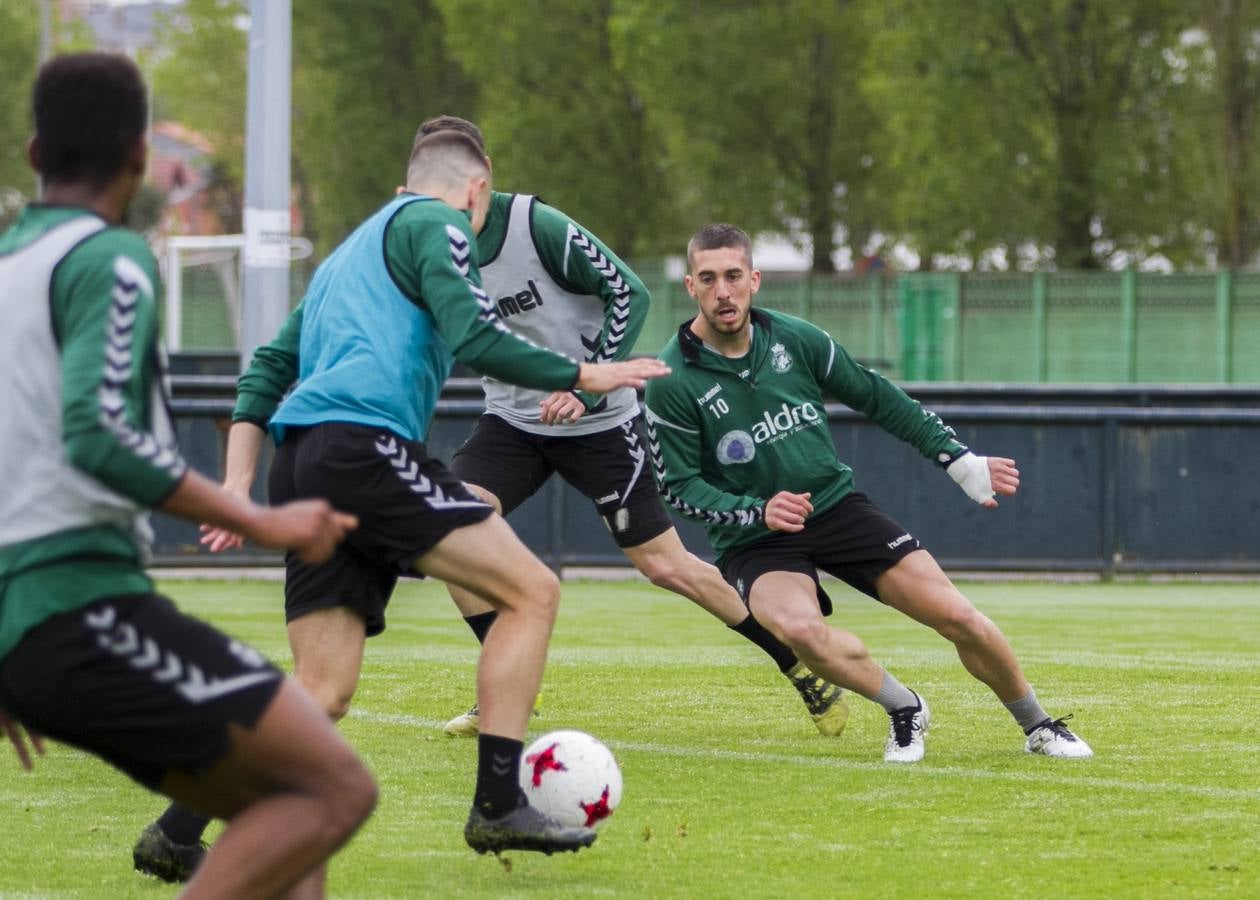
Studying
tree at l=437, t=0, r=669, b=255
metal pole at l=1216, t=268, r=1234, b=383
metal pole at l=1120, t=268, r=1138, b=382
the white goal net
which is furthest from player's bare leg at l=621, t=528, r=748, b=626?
tree at l=437, t=0, r=669, b=255

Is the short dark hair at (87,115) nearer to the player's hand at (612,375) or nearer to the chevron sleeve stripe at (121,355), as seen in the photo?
the chevron sleeve stripe at (121,355)

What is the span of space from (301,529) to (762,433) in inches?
170

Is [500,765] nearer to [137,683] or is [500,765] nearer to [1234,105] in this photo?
[137,683]

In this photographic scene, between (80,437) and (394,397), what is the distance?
200cm

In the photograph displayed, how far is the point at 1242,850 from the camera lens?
243 inches

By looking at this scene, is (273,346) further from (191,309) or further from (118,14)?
(118,14)

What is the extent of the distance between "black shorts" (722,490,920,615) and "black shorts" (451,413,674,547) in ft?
2.73

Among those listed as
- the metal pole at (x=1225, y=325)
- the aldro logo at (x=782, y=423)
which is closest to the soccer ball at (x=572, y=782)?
the aldro logo at (x=782, y=423)

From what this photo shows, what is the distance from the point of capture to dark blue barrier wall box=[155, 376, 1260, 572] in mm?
16891

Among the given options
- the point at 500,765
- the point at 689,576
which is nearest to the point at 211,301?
the point at 689,576

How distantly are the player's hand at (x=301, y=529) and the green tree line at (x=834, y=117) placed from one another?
32260mm

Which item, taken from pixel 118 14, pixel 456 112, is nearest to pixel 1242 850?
pixel 456 112

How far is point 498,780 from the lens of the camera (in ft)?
18.5

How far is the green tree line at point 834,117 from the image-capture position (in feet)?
116
